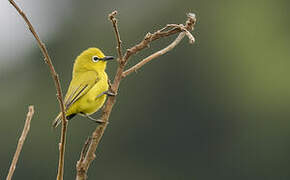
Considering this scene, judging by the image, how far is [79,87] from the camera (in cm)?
457

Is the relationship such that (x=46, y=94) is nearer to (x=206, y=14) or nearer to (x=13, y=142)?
(x=13, y=142)

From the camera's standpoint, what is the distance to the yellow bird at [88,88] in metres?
4.35

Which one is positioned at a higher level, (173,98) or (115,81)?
(173,98)

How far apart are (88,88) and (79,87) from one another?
11cm

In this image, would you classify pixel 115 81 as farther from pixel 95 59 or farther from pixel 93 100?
pixel 95 59

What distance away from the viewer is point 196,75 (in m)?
30.8

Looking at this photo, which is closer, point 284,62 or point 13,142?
point 13,142

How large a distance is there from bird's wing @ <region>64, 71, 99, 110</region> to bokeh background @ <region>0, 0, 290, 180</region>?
19846 mm

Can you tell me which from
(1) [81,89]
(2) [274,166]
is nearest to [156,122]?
(2) [274,166]

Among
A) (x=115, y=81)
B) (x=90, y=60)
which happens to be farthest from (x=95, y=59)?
(x=115, y=81)

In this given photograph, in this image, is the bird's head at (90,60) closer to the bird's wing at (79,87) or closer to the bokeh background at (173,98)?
the bird's wing at (79,87)

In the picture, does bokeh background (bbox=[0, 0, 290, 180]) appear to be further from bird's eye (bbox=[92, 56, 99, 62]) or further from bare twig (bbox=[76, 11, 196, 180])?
bare twig (bbox=[76, 11, 196, 180])

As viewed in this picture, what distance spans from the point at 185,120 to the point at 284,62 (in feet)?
18.8

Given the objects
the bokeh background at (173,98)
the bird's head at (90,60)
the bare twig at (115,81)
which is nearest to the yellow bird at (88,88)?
the bird's head at (90,60)
